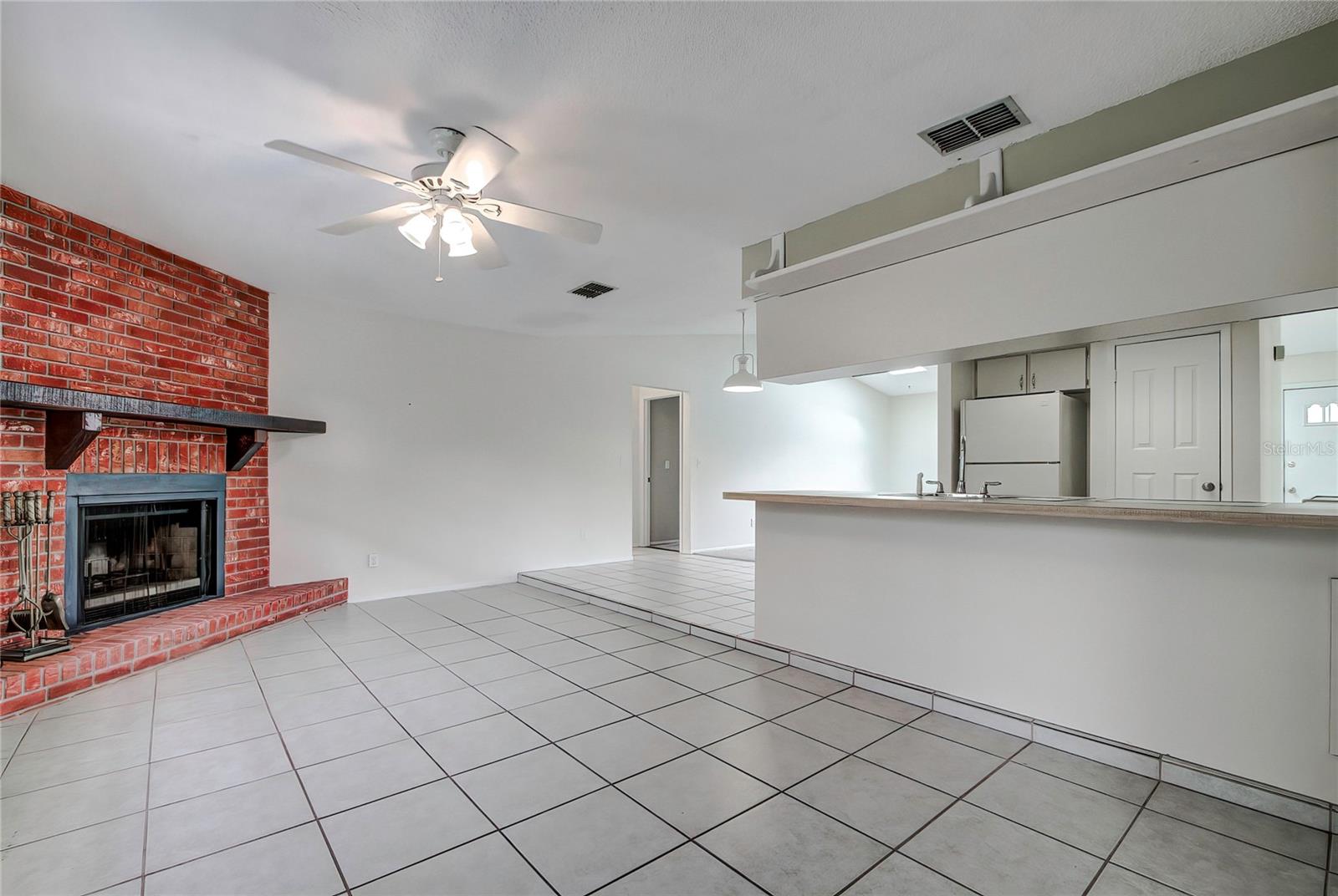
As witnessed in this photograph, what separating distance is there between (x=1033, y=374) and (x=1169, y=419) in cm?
90

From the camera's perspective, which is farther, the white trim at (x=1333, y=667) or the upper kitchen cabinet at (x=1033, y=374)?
the upper kitchen cabinet at (x=1033, y=374)

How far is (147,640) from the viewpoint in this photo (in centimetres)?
326

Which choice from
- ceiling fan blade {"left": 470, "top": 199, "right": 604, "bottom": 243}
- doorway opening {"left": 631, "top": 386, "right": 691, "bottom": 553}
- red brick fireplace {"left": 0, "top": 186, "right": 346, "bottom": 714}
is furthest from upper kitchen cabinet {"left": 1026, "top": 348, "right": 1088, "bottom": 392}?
red brick fireplace {"left": 0, "top": 186, "right": 346, "bottom": 714}

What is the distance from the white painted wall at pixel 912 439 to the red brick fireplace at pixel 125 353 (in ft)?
29.3

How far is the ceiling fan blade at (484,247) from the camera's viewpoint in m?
2.66

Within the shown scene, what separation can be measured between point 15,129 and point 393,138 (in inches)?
57.0

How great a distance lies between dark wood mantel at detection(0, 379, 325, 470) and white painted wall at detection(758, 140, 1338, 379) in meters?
3.65

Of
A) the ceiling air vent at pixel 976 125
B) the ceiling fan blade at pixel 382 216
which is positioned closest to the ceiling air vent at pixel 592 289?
the ceiling fan blade at pixel 382 216

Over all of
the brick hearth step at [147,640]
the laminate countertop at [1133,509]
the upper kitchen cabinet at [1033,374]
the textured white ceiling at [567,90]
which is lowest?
the brick hearth step at [147,640]

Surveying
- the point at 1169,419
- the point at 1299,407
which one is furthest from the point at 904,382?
the point at 1299,407

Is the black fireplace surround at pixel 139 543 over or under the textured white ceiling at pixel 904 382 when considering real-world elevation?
under

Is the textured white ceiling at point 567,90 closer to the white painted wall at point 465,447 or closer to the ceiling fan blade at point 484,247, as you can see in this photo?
the ceiling fan blade at point 484,247

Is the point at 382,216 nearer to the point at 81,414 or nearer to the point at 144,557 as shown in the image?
the point at 81,414

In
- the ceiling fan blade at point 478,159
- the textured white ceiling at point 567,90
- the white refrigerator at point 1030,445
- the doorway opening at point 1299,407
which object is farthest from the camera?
the white refrigerator at point 1030,445
